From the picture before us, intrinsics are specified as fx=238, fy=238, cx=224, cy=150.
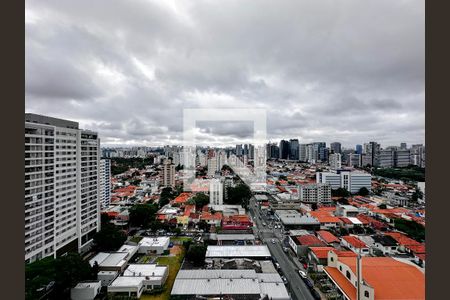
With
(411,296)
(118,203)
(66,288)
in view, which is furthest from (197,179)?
(411,296)

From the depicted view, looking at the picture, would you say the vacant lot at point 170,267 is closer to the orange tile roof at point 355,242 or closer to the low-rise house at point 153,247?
the low-rise house at point 153,247

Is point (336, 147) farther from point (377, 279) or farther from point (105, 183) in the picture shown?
point (377, 279)

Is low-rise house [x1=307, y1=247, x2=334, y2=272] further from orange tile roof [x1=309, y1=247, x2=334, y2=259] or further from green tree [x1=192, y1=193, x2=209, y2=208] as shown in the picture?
green tree [x1=192, y1=193, x2=209, y2=208]

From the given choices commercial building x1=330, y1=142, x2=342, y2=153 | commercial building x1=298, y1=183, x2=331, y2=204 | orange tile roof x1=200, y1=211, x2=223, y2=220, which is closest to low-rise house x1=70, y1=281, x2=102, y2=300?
orange tile roof x1=200, y1=211, x2=223, y2=220

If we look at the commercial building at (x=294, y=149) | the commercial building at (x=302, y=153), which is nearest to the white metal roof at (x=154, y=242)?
the commercial building at (x=302, y=153)

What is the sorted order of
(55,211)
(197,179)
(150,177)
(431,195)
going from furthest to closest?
(150,177) → (197,179) → (55,211) → (431,195)

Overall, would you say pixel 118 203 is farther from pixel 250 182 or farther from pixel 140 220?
pixel 250 182

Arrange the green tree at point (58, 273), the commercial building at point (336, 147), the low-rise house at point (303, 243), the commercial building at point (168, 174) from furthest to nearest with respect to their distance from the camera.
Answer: the commercial building at point (336, 147) → the commercial building at point (168, 174) → the low-rise house at point (303, 243) → the green tree at point (58, 273)
